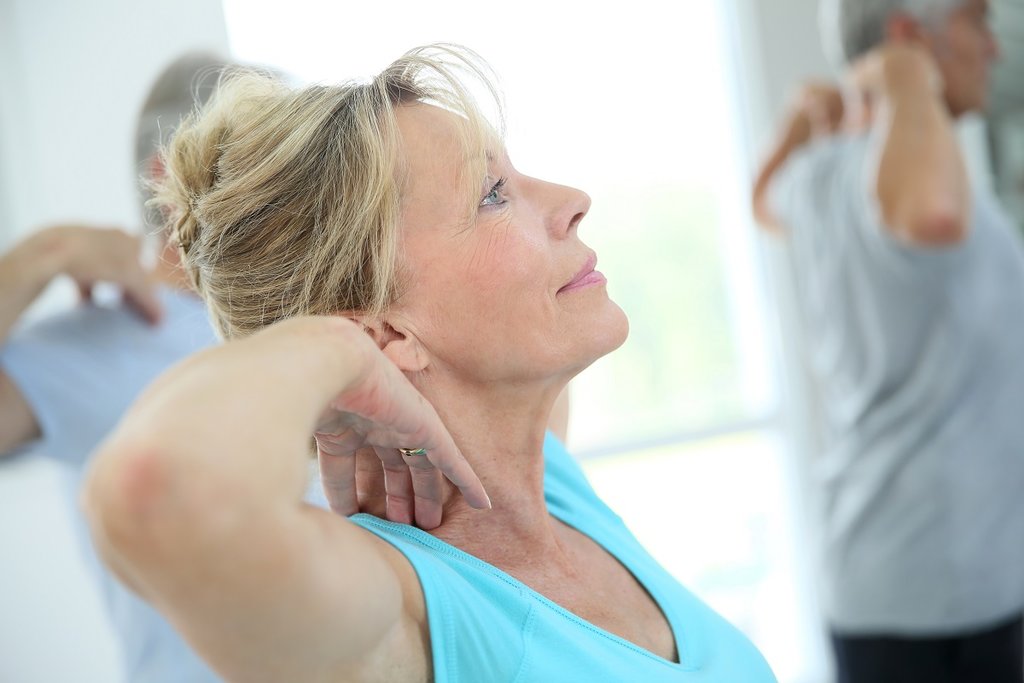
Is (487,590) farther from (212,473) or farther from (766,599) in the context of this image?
(766,599)

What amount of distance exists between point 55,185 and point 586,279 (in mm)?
1936

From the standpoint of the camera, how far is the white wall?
7.77 feet

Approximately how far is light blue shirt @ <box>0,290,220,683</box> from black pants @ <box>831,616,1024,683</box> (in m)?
1.27

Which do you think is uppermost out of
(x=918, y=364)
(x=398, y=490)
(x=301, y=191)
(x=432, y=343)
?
(x=301, y=191)

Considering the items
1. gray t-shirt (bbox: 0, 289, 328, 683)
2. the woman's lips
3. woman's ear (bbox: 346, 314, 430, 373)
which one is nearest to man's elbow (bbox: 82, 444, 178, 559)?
woman's ear (bbox: 346, 314, 430, 373)

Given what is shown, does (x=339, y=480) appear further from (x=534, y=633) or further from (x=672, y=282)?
(x=672, y=282)

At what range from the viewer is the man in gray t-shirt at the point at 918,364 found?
176 cm

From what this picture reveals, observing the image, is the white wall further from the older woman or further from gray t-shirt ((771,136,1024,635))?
gray t-shirt ((771,136,1024,635))

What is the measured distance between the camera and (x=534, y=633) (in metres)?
0.83

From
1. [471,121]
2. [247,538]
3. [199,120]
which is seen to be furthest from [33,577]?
[247,538]

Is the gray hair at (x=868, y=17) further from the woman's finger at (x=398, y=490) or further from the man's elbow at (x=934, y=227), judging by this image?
the woman's finger at (x=398, y=490)

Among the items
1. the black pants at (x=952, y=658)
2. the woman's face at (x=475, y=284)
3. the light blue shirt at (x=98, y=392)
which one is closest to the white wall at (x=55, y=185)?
the light blue shirt at (x=98, y=392)

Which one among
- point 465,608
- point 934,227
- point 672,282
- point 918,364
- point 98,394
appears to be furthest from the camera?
point 672,282

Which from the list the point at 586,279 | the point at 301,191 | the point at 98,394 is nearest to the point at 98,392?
the point at 98,394
